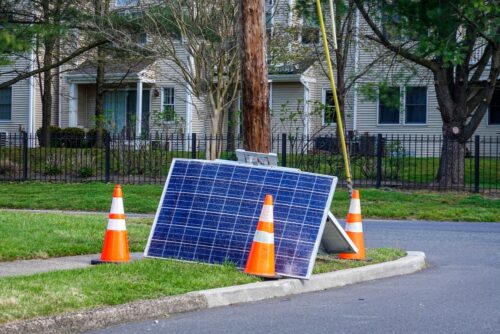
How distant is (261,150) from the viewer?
1122 cm

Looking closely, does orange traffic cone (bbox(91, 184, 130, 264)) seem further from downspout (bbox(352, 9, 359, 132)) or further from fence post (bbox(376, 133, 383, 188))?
downspout (bbox(352, 9, 359, 132))

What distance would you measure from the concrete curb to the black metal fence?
14150 millimetres

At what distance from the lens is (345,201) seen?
69.9 feet

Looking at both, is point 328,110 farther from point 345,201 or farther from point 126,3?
point 345,201

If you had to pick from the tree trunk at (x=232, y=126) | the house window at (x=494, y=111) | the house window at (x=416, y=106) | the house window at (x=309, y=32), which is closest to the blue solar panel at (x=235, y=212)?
the tree trunk at (x=232, y=126)

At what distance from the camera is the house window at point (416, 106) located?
115 ft

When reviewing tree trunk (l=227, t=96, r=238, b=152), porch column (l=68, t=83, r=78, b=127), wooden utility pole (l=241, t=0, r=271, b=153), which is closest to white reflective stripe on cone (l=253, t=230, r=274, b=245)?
wooden utility pole (l=241, t=0, r=271, b=153)

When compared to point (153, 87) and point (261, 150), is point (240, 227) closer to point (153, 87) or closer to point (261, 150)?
point (261, 150)

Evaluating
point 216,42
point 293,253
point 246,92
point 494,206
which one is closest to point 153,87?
point 216,42

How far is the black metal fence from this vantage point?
81.6 ft

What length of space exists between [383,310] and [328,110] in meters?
25.1

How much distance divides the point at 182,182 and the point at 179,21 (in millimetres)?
17411

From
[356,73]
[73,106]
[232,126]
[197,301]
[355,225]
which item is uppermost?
[356,73]

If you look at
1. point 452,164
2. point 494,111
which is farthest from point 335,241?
point 494,111
